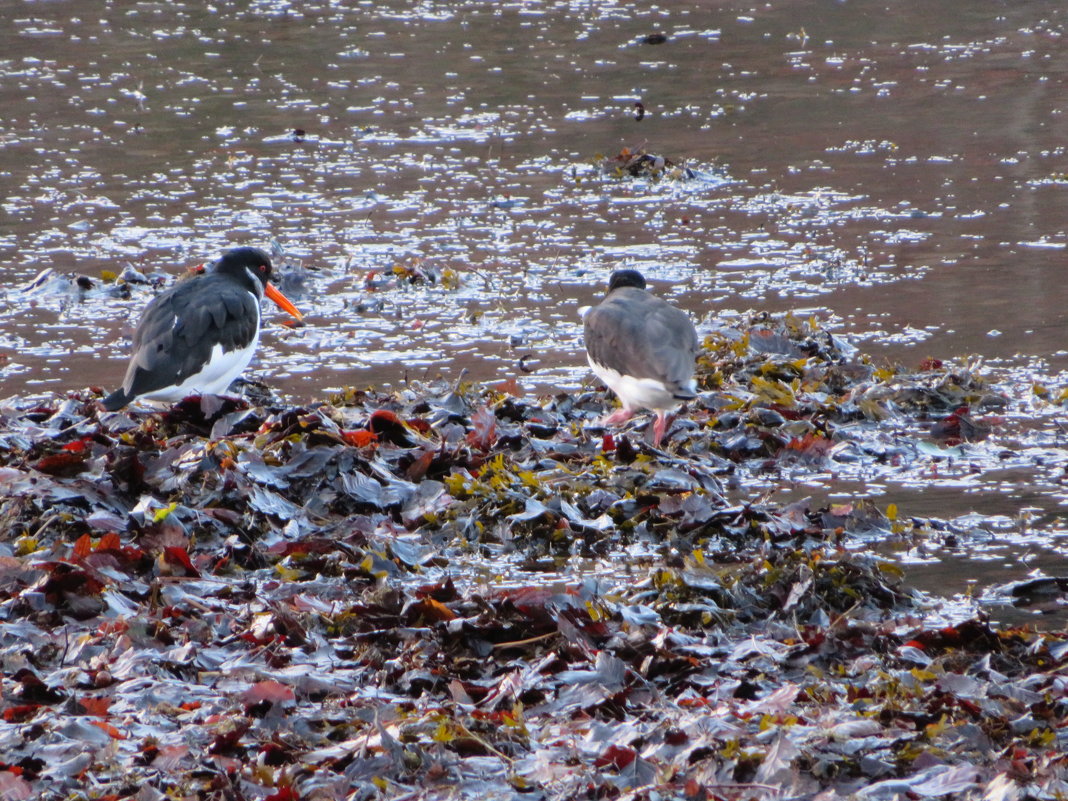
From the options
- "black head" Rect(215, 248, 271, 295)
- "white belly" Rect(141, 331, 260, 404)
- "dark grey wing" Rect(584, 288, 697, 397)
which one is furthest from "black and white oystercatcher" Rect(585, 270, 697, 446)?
"black head" Rect(215, 248, 271, 295)

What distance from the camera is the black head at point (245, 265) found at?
7.86 metres

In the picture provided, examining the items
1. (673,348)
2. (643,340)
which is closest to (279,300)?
(643,340)

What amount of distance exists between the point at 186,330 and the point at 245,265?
1.29 metres

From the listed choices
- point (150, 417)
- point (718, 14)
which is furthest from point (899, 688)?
point (718, 14)

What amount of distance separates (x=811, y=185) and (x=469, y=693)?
8446 mm

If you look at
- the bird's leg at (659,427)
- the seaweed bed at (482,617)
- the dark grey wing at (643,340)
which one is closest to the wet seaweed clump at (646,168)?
the dark grey wing at (643,340)

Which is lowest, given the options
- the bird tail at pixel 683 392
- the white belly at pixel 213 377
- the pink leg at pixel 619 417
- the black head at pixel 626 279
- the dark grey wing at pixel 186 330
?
the pink leg at pixel 619 417

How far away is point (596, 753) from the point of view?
11.6 ft

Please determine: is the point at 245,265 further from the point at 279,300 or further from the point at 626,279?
the point at 626,279

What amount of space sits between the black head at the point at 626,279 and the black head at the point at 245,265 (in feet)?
6.95

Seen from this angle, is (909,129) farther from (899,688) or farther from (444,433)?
(899,688)

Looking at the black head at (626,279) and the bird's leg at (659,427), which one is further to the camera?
the black head at (626,279)

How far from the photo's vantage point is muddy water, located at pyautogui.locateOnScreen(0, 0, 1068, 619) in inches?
325

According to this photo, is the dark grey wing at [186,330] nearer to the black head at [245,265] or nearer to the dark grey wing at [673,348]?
the black head at [245,265]
